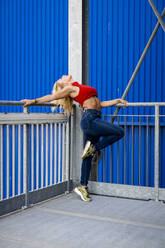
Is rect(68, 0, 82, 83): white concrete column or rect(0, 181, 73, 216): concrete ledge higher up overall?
rect(68, 0, 82, 83): white concrete column

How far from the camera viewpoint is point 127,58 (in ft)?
36.1

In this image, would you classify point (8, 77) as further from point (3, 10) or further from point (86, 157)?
point (86, 157)

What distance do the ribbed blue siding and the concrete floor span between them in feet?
26.3

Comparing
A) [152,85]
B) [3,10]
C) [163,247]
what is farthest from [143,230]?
[3,10]

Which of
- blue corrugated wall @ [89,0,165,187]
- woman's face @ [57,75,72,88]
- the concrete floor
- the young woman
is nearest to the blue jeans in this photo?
the young woman

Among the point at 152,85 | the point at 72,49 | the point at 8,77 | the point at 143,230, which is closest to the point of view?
the point at 143,230

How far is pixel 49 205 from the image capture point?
4.88m

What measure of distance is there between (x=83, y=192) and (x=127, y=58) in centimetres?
668

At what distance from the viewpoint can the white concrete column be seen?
222 inches

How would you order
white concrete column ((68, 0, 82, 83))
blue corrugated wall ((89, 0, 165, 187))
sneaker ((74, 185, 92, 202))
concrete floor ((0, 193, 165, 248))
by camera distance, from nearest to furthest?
concrete floor ((0, 193, 165, 248)) → sneaker ((74, 185, 92, 202)) → white concrete column ((68, 0, 82, 83)) → blue corrugated wall ((89, 0, 165, 187))

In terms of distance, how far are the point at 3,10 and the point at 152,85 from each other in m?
6.99

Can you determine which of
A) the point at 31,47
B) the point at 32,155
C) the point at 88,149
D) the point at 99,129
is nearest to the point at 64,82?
the point at 99,129

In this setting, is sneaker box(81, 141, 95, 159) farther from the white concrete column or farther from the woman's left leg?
the white concrete column

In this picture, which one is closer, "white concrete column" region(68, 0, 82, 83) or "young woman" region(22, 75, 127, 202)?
"young woman" region(22, 75, 127, 202)
